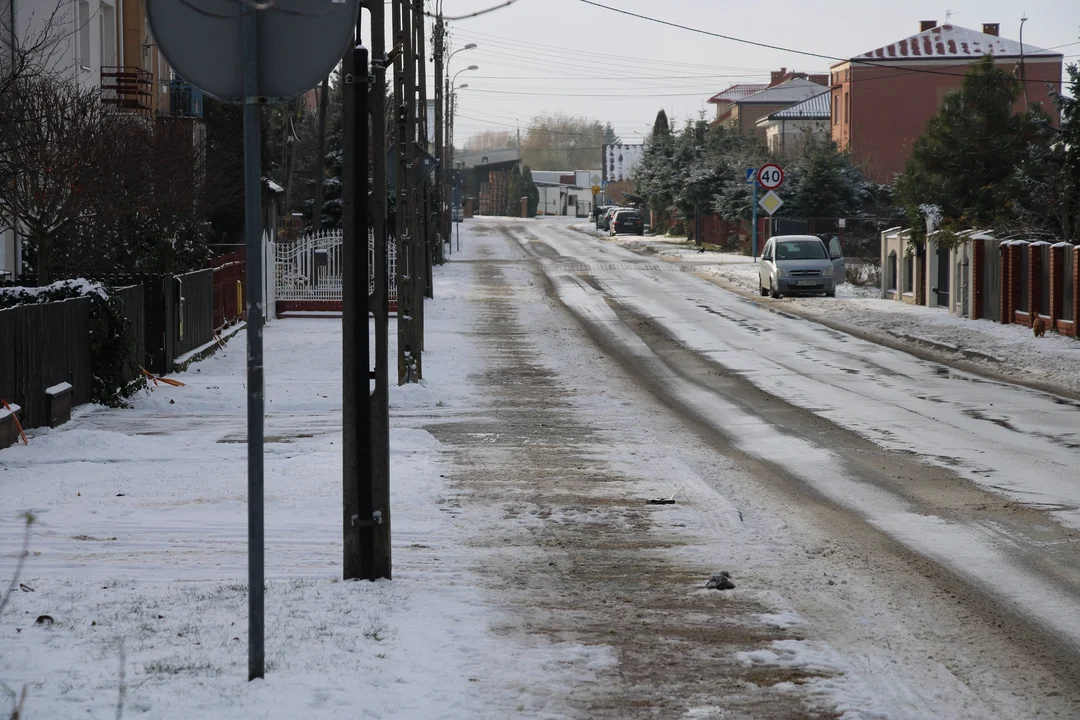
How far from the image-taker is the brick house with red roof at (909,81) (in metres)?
81.2

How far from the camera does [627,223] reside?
7888 centimetres

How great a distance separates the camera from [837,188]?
5219cm

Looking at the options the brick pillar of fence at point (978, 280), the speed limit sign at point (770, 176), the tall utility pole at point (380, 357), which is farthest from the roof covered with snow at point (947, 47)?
the tall utility pole at point (380, 357)

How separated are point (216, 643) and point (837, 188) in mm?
48891

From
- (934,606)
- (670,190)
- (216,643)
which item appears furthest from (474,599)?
(670,190)

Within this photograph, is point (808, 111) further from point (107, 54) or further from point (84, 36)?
point (84, 36)

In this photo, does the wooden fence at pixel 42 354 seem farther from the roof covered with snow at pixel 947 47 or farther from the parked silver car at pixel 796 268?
the roof covered with snow at pixel 947 47

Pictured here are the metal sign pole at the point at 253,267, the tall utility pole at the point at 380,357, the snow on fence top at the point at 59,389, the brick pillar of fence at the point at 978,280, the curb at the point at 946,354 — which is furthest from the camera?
the brick pillar of fence at the point at 978,280

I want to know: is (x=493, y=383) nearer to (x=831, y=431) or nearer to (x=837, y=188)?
(x=831, y=431)

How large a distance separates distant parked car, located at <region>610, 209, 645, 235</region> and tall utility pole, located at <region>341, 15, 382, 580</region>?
72435 mm

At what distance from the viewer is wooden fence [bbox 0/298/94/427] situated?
12039 millimetres

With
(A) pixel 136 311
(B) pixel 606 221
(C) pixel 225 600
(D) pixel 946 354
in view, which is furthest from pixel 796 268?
(B) pixel 606 221

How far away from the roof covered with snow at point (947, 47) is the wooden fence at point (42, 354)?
2856 inches

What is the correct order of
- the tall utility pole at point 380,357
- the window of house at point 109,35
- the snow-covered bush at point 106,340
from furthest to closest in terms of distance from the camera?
the window of house at point 109,35 → the snow-covered bush at point 106,340 → the tall utility pole at point 380,357
